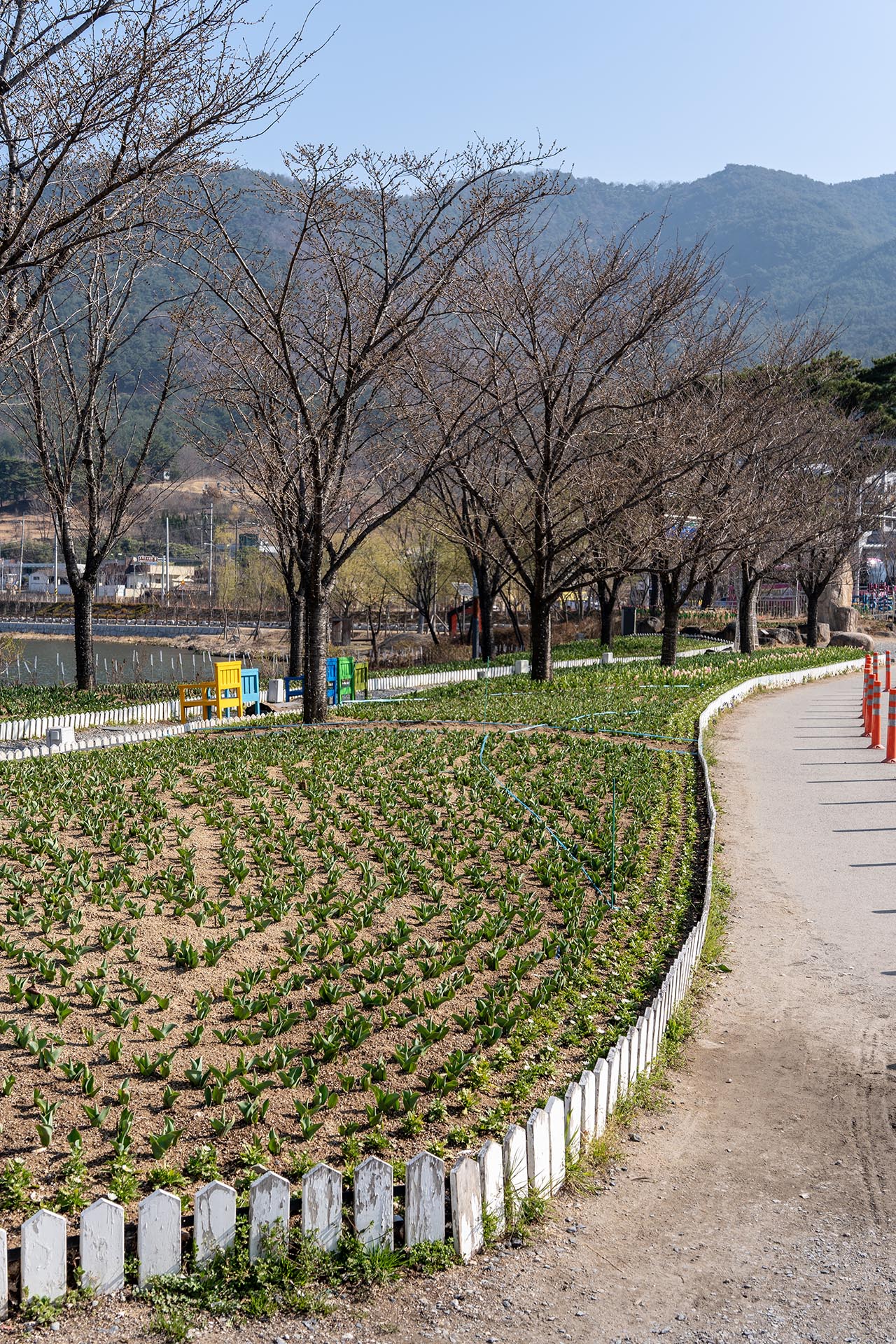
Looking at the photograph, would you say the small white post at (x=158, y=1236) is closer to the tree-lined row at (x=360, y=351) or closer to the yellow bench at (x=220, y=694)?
the tree-lined row at (x=360, y=351)

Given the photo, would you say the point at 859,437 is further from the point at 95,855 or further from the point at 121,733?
the point at 95,855

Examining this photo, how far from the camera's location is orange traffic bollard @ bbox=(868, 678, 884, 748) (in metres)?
18.5

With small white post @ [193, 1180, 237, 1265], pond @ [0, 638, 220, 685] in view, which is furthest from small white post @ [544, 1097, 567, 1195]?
pond @ [0, 638, 220, 685]

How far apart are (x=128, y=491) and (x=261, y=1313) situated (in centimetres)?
2140

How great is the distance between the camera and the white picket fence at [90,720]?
17.3 metres

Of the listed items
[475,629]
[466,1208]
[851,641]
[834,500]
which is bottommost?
[466,1208]

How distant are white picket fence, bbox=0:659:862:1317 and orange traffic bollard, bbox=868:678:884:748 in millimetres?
14867

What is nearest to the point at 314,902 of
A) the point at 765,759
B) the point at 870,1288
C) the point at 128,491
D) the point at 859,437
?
the point at 870,1288

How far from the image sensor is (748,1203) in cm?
493

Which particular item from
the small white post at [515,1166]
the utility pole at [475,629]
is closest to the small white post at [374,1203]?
the small white post at [515,1166]

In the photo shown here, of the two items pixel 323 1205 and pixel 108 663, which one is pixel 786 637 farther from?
pixel 323 1205

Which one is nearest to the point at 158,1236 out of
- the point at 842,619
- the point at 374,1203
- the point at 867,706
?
the point at 374,1203

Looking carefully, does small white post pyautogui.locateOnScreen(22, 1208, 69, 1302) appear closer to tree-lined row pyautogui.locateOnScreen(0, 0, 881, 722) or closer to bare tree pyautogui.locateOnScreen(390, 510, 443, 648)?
tree-lined row pyautogui.locateOnScreen(0, 0, 881, 722)

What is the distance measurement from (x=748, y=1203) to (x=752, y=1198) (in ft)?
0.19
